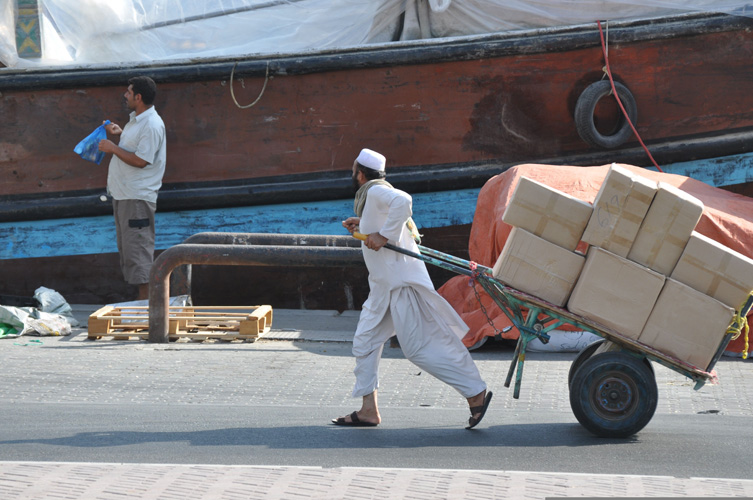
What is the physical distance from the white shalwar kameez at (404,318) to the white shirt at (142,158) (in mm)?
3392

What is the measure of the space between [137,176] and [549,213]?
174 inches

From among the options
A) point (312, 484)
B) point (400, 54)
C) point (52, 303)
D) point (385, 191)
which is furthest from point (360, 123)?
point (312, 484)

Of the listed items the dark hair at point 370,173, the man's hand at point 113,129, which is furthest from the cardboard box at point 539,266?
the man's hand at point 113,129

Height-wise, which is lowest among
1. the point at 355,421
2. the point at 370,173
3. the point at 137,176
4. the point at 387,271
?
the point at 355,421

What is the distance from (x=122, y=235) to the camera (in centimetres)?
834

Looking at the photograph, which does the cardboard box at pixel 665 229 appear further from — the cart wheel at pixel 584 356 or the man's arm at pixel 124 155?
the man's arm at pixel 124 155

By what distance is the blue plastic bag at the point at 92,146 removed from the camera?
8.16 m

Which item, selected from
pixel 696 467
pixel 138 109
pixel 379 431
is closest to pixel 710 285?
pixel 696 467

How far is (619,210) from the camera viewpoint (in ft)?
16.0

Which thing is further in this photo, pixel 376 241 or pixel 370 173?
pixel 370 173

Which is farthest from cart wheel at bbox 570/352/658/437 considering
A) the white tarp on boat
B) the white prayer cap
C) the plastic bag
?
the plastic bag

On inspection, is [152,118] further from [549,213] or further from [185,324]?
[549,213]

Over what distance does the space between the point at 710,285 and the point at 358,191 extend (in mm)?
1958

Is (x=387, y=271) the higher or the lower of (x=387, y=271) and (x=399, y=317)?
the higher
